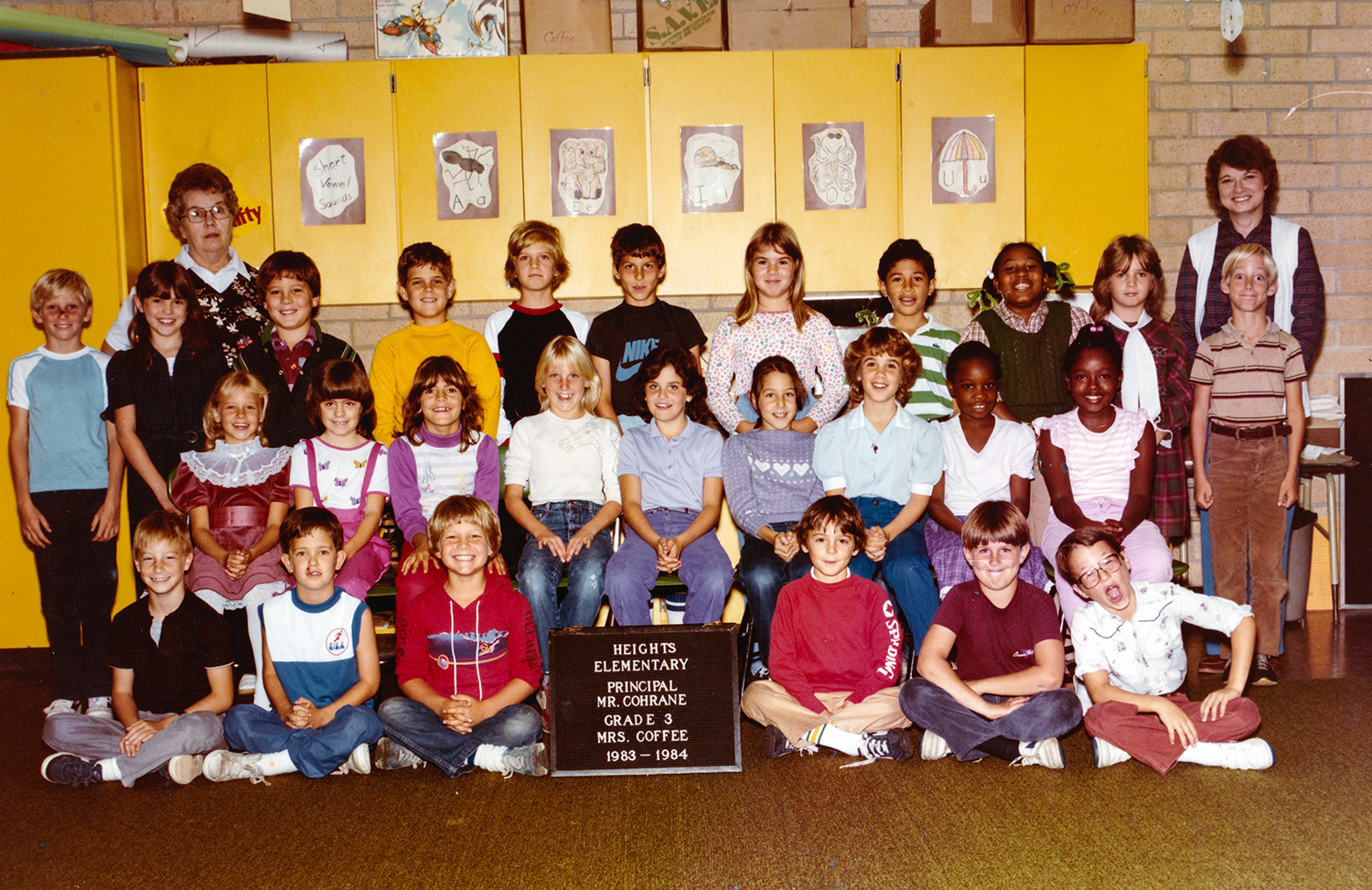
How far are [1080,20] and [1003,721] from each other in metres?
3.48

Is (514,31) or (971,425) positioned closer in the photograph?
(971,425)

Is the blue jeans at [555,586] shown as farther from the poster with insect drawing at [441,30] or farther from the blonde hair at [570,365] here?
the poster with insect drawing at [441,30]

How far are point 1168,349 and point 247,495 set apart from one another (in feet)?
11.7

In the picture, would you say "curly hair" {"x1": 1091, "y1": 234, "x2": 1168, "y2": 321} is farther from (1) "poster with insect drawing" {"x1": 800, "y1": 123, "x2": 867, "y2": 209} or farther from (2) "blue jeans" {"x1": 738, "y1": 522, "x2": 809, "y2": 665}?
(2) "blue jeans" {"x1": 738, "y1": 522, "x2": 809, "y2": 665}

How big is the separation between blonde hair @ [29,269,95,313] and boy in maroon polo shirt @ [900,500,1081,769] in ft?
12.0

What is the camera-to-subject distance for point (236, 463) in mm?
3625

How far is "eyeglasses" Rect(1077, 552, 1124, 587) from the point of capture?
9.63ft

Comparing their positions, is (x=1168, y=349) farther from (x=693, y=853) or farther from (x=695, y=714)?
(x=693, y=853)

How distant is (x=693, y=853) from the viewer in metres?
2.34

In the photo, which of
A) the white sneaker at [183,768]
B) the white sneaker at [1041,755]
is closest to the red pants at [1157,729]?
the white sneaker at [1041,755]

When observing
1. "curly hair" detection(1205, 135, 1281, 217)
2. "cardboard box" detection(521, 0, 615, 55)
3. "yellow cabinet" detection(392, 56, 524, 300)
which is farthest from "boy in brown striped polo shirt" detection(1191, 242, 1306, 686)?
"yellow cabinet" detection(392, 56, 524, 300)

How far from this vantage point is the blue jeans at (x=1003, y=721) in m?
2.88

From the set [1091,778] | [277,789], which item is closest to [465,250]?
[277,789]

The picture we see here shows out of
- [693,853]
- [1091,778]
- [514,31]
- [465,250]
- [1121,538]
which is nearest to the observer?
[693,853]
